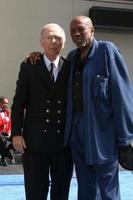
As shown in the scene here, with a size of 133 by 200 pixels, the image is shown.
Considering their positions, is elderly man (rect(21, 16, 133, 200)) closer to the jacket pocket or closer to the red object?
the jacket pocket

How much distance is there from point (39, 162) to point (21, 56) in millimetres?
8061

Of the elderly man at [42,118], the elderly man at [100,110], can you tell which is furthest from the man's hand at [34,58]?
the elderly man at [100,110]

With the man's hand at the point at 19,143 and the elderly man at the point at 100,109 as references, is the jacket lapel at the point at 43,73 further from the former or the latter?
the man's hand at the point at 19,143

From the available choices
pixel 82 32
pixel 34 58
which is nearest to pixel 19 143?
pixel 34 58

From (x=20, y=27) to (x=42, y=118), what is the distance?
813cm

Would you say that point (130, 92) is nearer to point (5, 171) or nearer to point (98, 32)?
point (5, 171)

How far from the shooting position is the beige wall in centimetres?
1161

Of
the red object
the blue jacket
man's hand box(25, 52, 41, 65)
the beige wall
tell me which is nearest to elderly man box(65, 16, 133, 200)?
the blue jacket

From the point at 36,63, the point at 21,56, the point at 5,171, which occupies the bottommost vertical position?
the point at 5,171

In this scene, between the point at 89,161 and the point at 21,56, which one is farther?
the point at 21,56

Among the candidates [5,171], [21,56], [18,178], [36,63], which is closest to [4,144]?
[5,171]

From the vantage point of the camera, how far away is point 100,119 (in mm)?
3678

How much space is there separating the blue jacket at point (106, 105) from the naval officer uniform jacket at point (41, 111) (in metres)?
0.25

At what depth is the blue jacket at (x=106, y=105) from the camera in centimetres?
363
